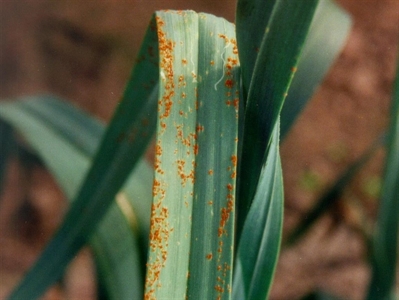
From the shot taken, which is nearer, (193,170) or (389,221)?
(193,170)

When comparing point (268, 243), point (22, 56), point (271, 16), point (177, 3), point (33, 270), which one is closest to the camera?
point (271, 16)

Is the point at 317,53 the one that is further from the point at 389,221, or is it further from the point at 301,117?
the point at 301,117

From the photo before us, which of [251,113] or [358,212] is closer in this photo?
[251,113]

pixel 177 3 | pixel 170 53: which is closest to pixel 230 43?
pixel 170 53

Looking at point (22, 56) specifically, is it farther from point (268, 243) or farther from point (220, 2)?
point (268, 243)

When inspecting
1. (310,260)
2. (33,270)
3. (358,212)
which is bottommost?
(310,260)

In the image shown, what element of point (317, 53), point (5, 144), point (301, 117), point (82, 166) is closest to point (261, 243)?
point (317, 53)

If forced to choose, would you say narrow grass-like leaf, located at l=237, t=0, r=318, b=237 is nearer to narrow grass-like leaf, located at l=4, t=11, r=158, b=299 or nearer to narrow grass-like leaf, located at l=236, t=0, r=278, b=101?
narrow grass-like leaf, located at l=236, t=0, r=278, b=101
